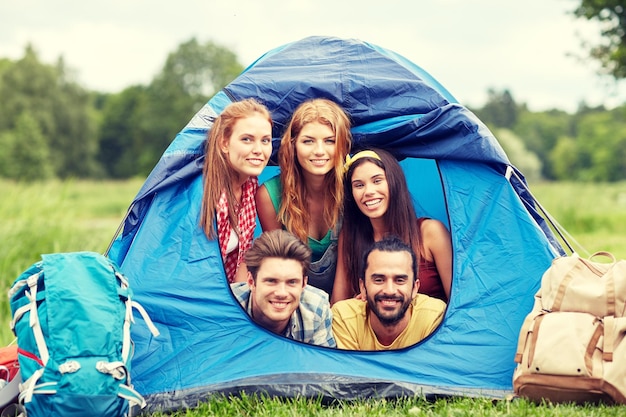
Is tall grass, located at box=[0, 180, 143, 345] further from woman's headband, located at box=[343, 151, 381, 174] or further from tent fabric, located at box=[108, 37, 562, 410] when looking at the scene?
woman's headband, located at box=[343, 151, 381, 174]

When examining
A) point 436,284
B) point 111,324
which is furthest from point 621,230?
point 111,324

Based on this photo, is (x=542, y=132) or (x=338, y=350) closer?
(x=338, y=350)

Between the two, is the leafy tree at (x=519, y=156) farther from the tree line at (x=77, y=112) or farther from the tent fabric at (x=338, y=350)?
the tent fabric at (x=338, y=350)

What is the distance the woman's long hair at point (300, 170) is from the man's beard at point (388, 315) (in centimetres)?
64

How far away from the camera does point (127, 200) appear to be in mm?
→ 17562

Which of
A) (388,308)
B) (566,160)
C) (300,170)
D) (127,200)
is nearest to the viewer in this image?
(388,308)

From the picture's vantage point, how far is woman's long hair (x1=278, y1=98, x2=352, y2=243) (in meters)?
3.91

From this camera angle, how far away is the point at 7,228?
654 cm

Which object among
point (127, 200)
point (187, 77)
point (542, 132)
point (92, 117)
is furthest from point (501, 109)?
point (127, 200)

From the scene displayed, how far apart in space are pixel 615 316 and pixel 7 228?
507 centimetres

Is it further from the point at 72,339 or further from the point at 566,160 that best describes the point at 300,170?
the point at 566,160

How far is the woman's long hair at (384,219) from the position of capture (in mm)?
3965

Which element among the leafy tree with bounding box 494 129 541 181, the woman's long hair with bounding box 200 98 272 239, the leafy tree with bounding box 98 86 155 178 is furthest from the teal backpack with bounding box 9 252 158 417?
the leafy tree with bounding box 494 129 541 181

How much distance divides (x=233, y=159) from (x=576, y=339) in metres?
1.78
